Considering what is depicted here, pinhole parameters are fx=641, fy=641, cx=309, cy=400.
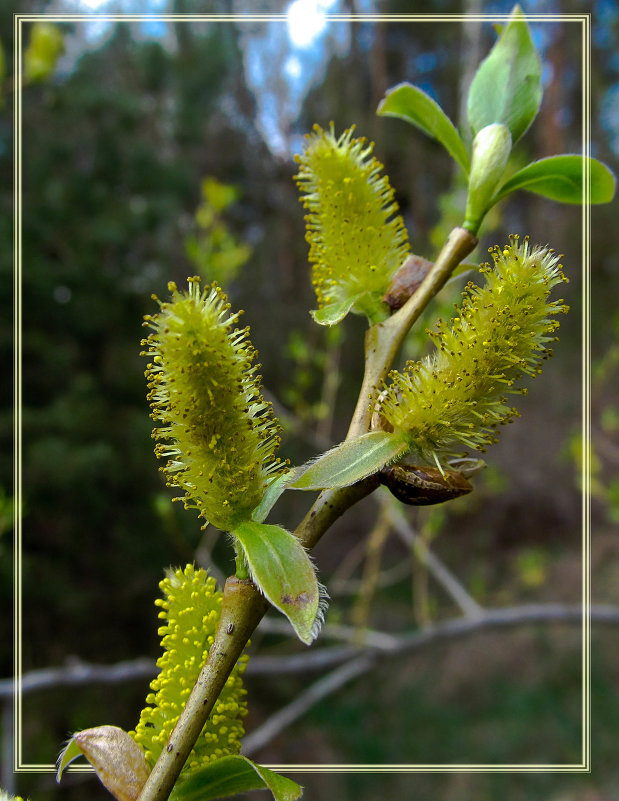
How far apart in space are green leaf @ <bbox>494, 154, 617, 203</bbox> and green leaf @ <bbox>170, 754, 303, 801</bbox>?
0.83 ft

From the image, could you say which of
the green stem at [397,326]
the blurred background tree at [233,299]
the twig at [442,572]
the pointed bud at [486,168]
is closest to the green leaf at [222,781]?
the green stem at [397,326]

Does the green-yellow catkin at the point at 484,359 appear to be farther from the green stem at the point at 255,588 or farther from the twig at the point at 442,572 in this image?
the twig at the point at 442,572

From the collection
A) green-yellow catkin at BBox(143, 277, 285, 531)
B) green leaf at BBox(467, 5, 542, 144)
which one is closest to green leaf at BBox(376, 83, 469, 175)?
green leaf at BBox(467, 5, 542, 144)

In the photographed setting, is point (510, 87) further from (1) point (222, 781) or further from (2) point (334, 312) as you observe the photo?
(1) point (222, 781)

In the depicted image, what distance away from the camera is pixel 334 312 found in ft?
0.91

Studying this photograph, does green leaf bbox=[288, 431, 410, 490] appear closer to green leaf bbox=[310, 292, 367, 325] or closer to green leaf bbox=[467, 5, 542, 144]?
green leaf bbox=[310, 292, 367, 325]

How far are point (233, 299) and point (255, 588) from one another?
4.49 ft

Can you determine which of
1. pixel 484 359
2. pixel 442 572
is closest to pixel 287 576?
pixel 484 359

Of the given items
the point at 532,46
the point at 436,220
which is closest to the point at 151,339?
the point at 532,46

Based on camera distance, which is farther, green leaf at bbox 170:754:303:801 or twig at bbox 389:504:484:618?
twig at bbox 389:504:484:618

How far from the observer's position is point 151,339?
0.73ft

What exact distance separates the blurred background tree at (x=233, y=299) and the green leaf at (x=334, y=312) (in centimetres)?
112

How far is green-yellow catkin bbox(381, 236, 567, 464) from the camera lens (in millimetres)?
240

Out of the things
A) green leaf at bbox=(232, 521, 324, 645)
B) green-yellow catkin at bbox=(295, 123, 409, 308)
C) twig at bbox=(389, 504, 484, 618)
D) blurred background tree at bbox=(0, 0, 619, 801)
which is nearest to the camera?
green leaf at bbox=(232, 521, 324, 645)
